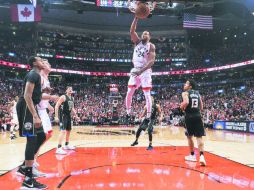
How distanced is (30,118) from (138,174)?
2395 mm

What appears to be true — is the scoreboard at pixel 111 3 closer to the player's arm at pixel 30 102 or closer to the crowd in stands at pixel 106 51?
the player's arm at pixel 30 102

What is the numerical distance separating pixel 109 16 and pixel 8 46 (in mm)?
14578

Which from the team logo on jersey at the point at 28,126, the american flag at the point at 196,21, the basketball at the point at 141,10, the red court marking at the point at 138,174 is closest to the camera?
the basketball at the point at 141,10

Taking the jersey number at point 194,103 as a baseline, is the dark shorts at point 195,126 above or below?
below

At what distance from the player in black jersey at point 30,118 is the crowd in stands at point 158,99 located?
616 inches

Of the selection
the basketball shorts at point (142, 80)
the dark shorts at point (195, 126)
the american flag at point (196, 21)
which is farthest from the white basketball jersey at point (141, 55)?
the american flag at point (196, 21)

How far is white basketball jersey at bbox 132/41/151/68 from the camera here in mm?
4812

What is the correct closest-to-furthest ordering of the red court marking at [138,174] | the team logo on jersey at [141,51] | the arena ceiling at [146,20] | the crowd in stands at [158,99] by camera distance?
the red court marking at [138,174] → the team logo on jersey at [141,51] → the crowd in stands at [158,99] → the arena ceiling at [146,20]

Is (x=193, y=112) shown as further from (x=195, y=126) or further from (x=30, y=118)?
(x=30, y=118)

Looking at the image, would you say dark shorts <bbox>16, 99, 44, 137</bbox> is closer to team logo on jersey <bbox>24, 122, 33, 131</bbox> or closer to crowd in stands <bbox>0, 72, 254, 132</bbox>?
team logo on jersey <bbox>24, 122, 33, 131</bbox>

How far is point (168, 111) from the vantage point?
2973 centimetres

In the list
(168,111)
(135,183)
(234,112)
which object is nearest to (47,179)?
(135,183)

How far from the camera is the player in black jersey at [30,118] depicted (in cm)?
454

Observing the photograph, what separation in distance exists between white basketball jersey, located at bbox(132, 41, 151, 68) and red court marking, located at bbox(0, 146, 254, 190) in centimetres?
208
